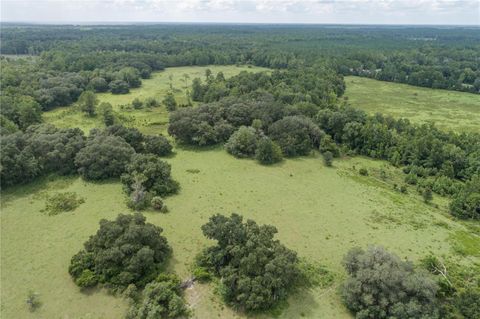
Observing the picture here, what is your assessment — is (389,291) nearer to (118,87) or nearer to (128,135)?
(128,135)

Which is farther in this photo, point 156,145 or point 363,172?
point 156,145

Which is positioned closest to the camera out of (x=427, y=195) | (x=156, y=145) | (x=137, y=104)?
(x=427, y=195)

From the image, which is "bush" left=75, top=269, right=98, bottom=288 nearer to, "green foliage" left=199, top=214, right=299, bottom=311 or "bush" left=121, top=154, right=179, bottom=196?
"green foliage" left=199, top=214, right=299, bottom=311

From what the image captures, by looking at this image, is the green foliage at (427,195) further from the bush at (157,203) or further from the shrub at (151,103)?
the shrub at (151,103)

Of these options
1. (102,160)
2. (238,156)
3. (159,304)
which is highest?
(102,160)

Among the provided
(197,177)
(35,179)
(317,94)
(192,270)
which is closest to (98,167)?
(35,179)

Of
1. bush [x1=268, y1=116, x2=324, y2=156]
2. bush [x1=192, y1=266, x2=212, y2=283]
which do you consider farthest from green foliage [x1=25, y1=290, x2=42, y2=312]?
bush [x1=268, y1=116, x2=324, y2=156]

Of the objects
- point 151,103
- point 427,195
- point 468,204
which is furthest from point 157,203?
point 151,103
